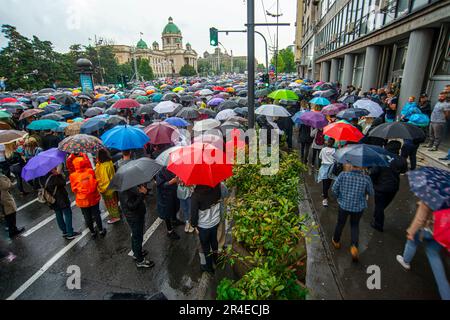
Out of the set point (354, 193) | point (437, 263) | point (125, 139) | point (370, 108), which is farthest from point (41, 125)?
→ point (370, 108)

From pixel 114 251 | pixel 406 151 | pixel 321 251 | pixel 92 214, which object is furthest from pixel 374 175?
A: pixel 92 214

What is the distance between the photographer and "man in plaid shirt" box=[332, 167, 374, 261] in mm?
4098

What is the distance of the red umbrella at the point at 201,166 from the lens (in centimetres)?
347

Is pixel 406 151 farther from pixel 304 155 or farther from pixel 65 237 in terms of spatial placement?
pixel 65 237

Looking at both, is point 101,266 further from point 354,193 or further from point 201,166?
point 354,193

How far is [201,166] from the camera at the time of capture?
3.50 m

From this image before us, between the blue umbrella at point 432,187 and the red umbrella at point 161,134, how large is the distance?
5.21m

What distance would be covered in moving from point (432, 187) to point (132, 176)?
13.3 ft

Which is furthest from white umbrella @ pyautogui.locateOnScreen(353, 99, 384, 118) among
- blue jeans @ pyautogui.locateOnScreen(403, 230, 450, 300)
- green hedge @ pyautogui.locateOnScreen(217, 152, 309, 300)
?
blue jeans @ pyautogui.locateOnScreen(403, 230, 450, 300)

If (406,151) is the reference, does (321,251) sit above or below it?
below

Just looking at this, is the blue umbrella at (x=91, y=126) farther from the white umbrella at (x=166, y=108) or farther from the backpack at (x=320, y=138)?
the backpack at (x=320, y=138)

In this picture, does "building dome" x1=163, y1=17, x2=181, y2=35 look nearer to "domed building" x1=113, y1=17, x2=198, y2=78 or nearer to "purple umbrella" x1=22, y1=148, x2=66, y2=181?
"domed building" x1=113, y1=17, x2=198, y2=78
